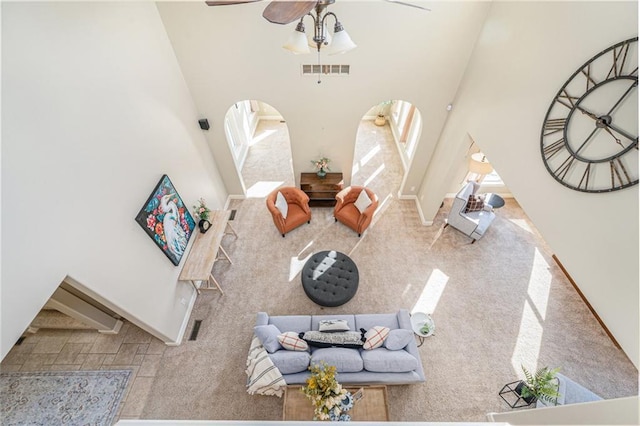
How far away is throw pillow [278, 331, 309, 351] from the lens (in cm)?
363

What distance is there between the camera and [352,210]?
5902 mm

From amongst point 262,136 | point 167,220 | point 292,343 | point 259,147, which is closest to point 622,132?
point 292,343

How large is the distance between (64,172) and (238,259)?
132 inches

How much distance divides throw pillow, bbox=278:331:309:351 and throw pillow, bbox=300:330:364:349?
0.08 metres

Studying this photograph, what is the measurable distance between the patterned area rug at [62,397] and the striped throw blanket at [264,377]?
202 cm

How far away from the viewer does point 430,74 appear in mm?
4688

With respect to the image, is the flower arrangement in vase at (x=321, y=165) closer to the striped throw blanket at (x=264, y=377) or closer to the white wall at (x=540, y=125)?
the white wall at (x=540, y=125)

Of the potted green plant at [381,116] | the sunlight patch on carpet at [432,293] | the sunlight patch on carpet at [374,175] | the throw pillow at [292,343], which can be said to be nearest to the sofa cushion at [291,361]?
the throw pillow at [292,343]

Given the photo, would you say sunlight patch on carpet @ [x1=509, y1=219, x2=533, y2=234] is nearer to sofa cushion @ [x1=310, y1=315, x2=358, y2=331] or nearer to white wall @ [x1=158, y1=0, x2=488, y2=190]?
white wall @ [x1=158, y1=0, x2=488, y2=190]

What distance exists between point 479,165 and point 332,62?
328 centimetres

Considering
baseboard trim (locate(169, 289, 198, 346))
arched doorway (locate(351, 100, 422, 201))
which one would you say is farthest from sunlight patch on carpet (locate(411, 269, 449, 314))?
baseboard trim (locate(169, 289, 198, 346))

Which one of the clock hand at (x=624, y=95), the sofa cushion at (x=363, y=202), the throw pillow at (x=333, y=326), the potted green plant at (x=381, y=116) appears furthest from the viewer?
the potted green plant at (x=381, y=116)

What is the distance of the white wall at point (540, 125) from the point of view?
209 cm

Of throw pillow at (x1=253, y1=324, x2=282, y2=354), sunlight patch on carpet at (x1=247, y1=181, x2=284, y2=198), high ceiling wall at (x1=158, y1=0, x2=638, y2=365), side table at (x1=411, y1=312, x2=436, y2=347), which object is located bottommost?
sunlight patch on carpet at (x1=247, y1=181, x2=284, y2=198)
